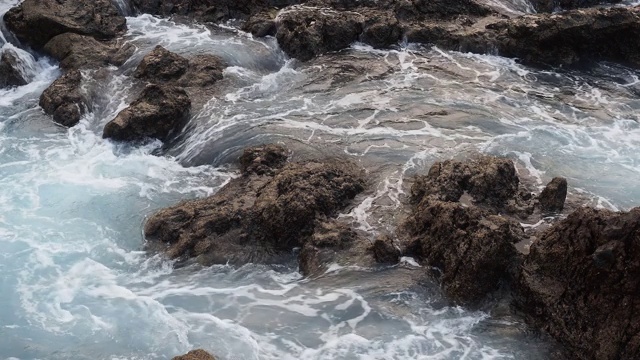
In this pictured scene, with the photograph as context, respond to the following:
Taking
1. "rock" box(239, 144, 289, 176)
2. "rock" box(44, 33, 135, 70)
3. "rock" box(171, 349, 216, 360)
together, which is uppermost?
"rock" box(44, 33, 135, 70)

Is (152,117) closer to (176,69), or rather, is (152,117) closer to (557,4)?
(176,69)

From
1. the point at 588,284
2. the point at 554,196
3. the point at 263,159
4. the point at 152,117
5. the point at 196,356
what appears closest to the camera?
the point at 196,356

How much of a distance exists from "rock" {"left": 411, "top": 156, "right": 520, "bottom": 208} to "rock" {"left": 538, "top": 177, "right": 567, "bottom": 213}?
2.11 feet

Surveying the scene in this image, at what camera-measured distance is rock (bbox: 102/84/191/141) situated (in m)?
15.3

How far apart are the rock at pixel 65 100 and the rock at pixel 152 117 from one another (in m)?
1.38

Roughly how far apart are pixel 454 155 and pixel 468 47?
6501 millimetres

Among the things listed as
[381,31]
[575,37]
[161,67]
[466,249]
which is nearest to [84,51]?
[161,67]

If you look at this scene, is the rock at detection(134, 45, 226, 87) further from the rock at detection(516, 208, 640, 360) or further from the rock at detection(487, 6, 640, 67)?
the rock at detection(516, 208, 640, 360)

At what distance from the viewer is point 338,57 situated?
1877 centimetres

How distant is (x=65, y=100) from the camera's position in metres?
16.5

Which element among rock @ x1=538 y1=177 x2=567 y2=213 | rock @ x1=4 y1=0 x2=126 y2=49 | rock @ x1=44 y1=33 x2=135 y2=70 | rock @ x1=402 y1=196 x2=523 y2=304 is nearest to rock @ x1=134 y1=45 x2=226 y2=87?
rock @ x1=44 y1=33 x2=135 y2=70

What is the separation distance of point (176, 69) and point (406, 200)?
27.9ft

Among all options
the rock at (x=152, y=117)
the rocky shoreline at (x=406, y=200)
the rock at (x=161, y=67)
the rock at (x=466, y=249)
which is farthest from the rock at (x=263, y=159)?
the rock at (x=161, y=67)

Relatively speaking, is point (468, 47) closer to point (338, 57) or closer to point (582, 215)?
point (338, 57)
